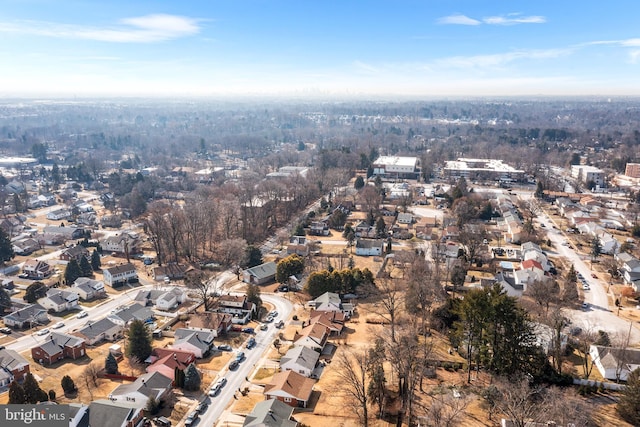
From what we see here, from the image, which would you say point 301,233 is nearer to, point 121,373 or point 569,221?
point 121,373

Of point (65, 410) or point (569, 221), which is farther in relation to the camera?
point (569, 221)

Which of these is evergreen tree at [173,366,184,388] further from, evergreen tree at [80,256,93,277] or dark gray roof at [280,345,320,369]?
evergreen tree at [80,256,93,277]

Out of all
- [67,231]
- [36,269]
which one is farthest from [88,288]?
[67,231]

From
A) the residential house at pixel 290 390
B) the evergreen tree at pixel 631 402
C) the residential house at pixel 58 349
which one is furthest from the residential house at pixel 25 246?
the evergreen tree at pixel 631 402

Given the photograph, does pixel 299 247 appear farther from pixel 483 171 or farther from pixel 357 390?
pixel 483 171

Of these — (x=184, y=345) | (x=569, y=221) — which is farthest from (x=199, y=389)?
(x=569, y=221)

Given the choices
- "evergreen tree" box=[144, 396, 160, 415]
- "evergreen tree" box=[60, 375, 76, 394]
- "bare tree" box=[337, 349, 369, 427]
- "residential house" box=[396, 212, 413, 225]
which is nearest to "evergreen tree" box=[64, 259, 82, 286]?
"evergreen tree" box=[60, 375, 76, 394]

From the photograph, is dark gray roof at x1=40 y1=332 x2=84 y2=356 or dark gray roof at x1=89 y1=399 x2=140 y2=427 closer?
dark gray roof at x1=89 y1=399 x2=140 y2=427

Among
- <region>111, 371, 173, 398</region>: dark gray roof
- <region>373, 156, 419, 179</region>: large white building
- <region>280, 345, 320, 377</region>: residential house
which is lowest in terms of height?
<region>280, 345, 320, 377</region>: residential house
